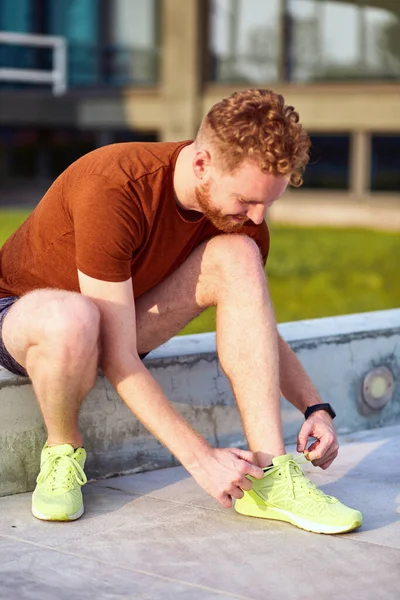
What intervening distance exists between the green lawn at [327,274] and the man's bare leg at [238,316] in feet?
10.6

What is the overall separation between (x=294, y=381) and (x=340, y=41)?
1687 centimetres

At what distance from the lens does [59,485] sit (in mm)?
3195

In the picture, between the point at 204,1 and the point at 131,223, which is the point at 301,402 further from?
the point at 204,1

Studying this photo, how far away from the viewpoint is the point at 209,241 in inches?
134

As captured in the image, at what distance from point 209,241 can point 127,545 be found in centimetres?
97

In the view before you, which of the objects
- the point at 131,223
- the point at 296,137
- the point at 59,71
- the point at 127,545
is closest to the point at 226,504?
the point at 127,545

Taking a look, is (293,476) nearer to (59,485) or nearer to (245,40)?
(59,485)

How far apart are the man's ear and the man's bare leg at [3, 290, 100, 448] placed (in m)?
0.47

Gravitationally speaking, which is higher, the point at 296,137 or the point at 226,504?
the point at 296,137

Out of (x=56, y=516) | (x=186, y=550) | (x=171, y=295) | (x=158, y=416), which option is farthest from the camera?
(x=171, y=295)

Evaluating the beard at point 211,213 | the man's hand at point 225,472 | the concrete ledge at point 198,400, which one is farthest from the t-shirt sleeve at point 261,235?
the man's hand at point 225,472

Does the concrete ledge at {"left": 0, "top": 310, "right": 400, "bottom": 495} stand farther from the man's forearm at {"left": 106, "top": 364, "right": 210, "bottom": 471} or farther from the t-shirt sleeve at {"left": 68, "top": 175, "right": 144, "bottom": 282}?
the t-shirt sleeve at {"left": 68, "top": 175, "right": 144, "bottom": 282}

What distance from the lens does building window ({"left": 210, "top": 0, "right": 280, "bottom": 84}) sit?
20.0 metres

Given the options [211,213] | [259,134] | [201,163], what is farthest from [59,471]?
[259,134]
